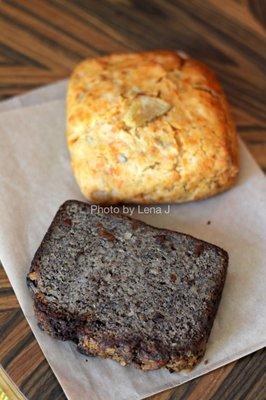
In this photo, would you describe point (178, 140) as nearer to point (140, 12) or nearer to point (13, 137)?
point (13, 137)

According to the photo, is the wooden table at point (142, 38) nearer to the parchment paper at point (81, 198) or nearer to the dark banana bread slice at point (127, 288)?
the parchment paper at point (81, 198)

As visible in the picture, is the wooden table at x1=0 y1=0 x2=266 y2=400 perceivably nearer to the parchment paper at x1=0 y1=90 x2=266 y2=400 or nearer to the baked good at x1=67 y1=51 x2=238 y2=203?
the parchment paper at x1=0 y1=90 x2=266 y2=400

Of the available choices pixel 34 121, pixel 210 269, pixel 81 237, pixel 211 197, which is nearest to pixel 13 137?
pixel 34 121

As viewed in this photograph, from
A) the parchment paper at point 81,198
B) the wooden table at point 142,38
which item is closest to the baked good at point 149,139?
the parchment paper at point 81,198

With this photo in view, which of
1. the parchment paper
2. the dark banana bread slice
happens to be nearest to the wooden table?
the parchment paper

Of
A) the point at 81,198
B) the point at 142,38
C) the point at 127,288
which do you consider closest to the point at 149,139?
the point at 81,198

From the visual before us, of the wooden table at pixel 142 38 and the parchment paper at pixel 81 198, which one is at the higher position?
the wooden table at pixel 142 38
